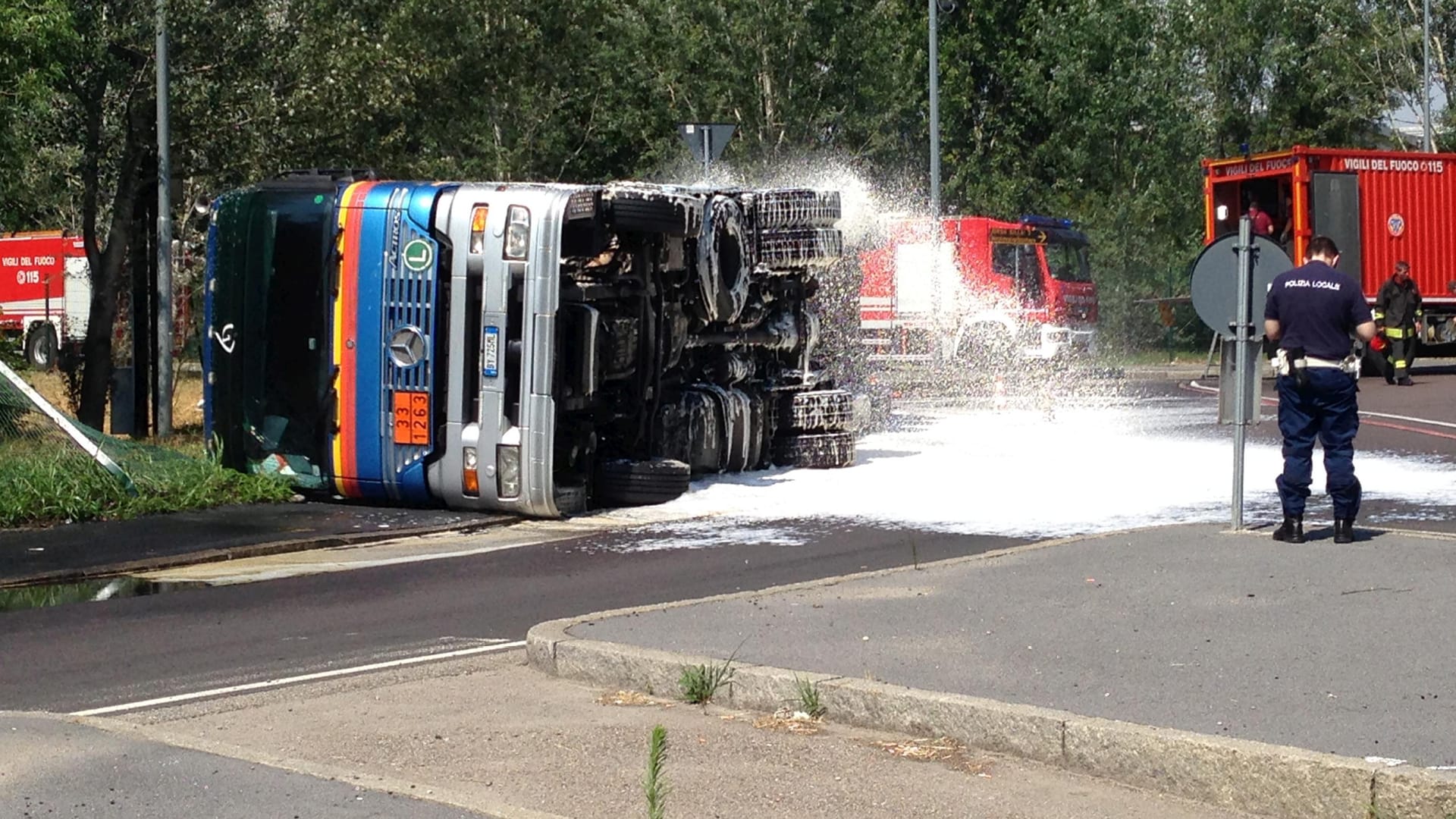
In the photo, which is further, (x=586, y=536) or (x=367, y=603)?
(x=586, y=536)

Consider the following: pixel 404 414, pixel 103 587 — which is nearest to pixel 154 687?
pixel 103 587

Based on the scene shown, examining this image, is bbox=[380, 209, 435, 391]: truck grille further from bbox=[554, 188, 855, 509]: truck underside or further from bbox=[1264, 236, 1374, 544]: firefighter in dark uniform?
bbox=[1264, 236, 1374, 544]: firefighter in dark uniform

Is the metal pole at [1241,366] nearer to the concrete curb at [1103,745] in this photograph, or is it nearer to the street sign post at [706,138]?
the concrete curb at [1103,745]

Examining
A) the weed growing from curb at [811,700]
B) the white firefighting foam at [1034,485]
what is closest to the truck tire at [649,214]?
the white firefighting foam at [1034,485]

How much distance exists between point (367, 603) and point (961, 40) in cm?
3983

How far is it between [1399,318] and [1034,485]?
1547 centimetres

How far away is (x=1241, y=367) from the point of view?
11.6 meters

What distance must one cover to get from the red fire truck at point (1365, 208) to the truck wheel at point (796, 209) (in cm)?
1494

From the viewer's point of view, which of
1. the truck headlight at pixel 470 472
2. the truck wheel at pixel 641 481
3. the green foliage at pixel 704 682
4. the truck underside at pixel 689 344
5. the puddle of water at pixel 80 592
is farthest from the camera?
the truck wheel at pixel 641 481

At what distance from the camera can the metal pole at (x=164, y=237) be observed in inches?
721

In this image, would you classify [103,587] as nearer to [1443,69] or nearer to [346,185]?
[346,185]

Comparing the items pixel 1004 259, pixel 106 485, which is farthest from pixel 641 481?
pixel 1004 259

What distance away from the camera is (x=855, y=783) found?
6410mm

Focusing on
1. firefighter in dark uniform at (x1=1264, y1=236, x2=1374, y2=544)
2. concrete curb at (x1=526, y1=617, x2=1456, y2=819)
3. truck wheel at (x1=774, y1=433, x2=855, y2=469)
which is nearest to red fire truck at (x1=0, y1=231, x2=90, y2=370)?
truck wheel at (x1=774, y1=433, x2=855, y2=469)
